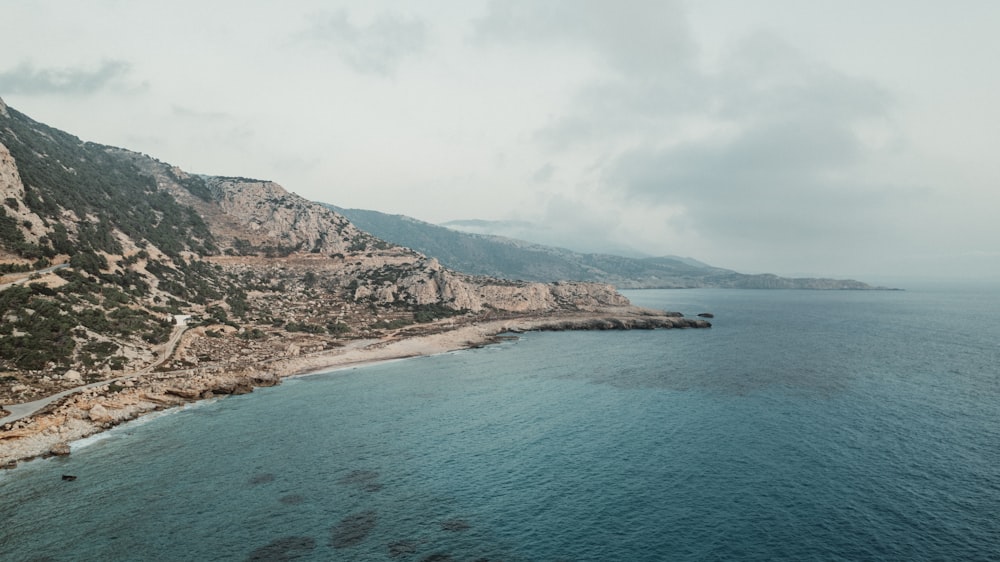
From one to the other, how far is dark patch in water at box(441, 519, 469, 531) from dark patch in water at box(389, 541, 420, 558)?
9.33ft

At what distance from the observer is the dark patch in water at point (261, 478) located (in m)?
42.7

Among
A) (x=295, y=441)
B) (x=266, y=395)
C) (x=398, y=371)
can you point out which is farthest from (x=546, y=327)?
(x=295, y=441)

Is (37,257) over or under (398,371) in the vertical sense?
over

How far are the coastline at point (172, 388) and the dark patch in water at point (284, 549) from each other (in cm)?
3237

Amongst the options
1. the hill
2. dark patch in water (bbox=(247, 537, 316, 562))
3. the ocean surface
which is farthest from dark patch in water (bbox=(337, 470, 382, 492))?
the hill

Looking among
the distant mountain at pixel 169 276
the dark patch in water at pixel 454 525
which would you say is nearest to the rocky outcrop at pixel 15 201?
the distant mountain at pixel 169 276

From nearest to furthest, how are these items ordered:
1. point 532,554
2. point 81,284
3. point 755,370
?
1. point 532,554
2. point 81,284
3. point 755,370

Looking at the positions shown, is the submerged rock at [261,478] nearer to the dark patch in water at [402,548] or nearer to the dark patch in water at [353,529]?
the dark patch in water at [353,529]

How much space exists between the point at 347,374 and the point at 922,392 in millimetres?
91130

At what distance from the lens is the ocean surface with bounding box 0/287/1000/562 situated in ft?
107

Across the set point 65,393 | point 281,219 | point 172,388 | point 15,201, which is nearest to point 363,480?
point 172,388

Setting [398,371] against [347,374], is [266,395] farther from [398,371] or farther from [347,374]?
[398,371]

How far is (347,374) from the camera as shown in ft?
290

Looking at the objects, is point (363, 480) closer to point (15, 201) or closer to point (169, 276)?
point (15, 201)
